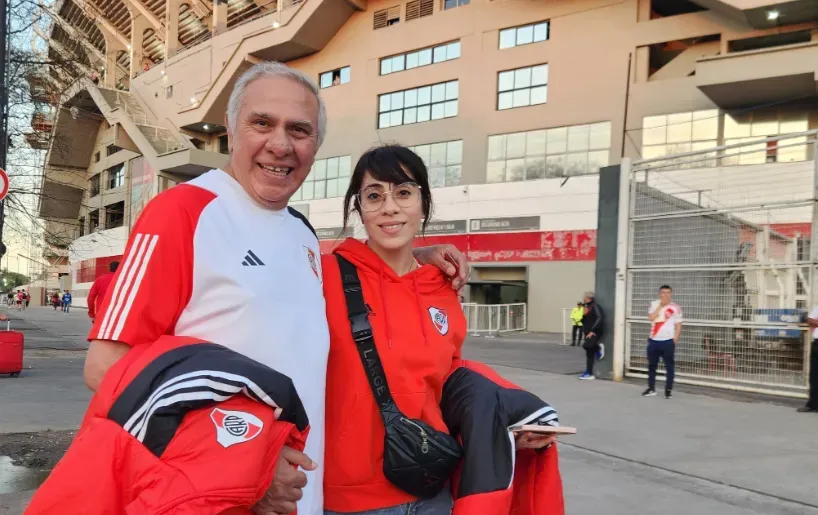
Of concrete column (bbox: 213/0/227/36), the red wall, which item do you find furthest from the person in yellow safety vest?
the red wall

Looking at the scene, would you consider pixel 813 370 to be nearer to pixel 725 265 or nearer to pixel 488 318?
pixel 725 265

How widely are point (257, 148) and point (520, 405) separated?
Result: 3.60 feet

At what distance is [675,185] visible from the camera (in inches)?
434

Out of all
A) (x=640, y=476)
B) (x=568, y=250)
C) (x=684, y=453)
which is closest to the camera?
(x=640, y=476)

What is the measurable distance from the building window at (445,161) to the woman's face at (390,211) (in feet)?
83.5

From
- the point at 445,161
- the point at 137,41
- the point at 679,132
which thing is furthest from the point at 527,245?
the point at 137,41

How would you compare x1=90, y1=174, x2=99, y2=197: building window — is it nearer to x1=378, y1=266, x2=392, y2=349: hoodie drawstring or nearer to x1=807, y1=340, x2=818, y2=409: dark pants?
x1=807, y1=340, x2=818, y2=409: dark pants

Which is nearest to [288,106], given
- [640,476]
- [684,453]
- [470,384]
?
[470,384]

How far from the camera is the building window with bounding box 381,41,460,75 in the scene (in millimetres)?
27781

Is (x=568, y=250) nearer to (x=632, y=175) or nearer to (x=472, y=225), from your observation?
(x=472, y=225)

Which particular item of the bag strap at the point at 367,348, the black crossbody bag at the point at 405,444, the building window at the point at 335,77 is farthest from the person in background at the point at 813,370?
the building window at the point at 335,77

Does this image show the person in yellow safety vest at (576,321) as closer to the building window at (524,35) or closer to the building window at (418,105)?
the building window at (418,105)

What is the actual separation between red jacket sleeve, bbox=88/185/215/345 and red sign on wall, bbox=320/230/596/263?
21905 millimetres

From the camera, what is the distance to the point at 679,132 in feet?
72.9
